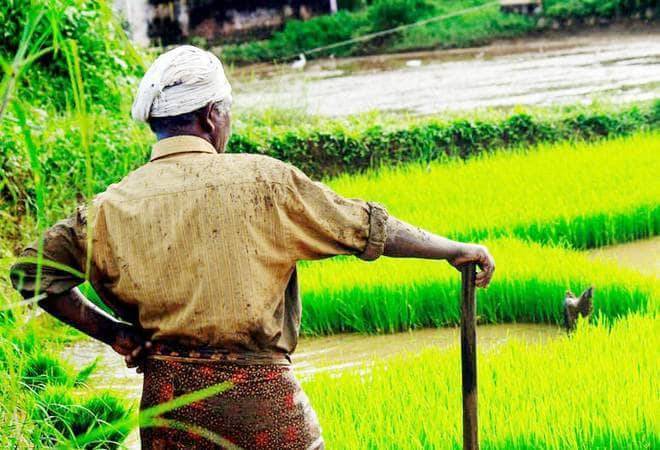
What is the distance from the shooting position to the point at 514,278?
5668 mm

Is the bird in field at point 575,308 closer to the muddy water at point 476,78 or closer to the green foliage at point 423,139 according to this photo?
the green foliage at point 423,139

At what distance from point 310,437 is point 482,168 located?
5.46 meters

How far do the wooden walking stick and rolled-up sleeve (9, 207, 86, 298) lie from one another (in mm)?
879

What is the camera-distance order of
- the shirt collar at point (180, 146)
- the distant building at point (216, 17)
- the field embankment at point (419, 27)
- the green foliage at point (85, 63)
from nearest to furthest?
the shirt collar at point (180, 146) → the green foliage at point (85, 63) → the field embankment at point (419, 27) → the distant building at point (216, 17)

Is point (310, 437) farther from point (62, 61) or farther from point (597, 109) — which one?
point (597, 109)

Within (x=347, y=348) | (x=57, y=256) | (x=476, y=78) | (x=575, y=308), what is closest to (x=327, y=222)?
(x=57, y=256)

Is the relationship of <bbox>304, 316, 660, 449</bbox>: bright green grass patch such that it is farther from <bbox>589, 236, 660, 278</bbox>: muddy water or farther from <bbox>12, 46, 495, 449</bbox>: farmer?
<bbox>589, 236, 660, 278</bbox>: muddy water

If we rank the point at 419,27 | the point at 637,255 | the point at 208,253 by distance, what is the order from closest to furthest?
the point at 208,253 → the point at 637,255 → the point at 419,27

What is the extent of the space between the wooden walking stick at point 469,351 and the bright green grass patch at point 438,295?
2537 mm

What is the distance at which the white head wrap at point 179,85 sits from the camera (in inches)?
101

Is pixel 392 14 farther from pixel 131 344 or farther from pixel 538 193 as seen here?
pixel 131 344

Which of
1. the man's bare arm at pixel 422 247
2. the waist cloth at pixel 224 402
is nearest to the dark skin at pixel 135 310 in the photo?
the man's bare arm at pixel 422 247

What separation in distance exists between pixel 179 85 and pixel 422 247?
63 cm

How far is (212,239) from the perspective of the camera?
2467 millimetres
